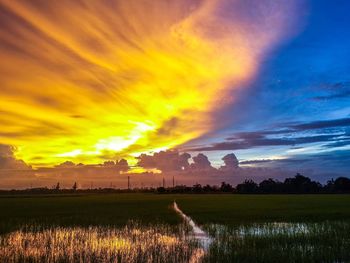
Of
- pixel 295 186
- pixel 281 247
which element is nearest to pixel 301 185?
pixel 295 186

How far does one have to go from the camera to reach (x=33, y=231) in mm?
25500

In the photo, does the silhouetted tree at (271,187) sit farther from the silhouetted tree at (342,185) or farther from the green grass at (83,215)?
the green grass at (83,215)

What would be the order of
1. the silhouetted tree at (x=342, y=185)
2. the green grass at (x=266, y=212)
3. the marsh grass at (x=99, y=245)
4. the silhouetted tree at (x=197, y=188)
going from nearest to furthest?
the marsh grass at (x=99, y=245)
the green grass at (x=266, y=212)
the silhouetted tree at (x=342, y=185)
the silhouetted tree at (x=197, y=188)

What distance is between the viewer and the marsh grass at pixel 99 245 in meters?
15.9

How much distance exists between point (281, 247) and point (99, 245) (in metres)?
8.38

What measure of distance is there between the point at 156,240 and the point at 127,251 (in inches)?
135

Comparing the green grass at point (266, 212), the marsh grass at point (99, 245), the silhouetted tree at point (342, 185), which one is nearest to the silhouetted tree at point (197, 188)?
the silhouetted tree at point (342, 185)

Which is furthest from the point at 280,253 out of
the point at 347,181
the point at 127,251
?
the point at 347,181

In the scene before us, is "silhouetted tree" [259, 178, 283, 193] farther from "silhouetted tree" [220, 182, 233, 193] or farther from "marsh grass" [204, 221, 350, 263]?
"marsh grass" [204, 221, 350, 263]

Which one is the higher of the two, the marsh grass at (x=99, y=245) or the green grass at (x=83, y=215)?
the green grass at (x=83, y=215)

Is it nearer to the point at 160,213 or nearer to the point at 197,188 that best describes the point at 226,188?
the point at 197,188

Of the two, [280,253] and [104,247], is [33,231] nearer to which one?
[104,247]

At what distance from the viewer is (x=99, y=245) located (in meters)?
19.0

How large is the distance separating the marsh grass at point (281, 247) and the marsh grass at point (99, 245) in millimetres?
1354
